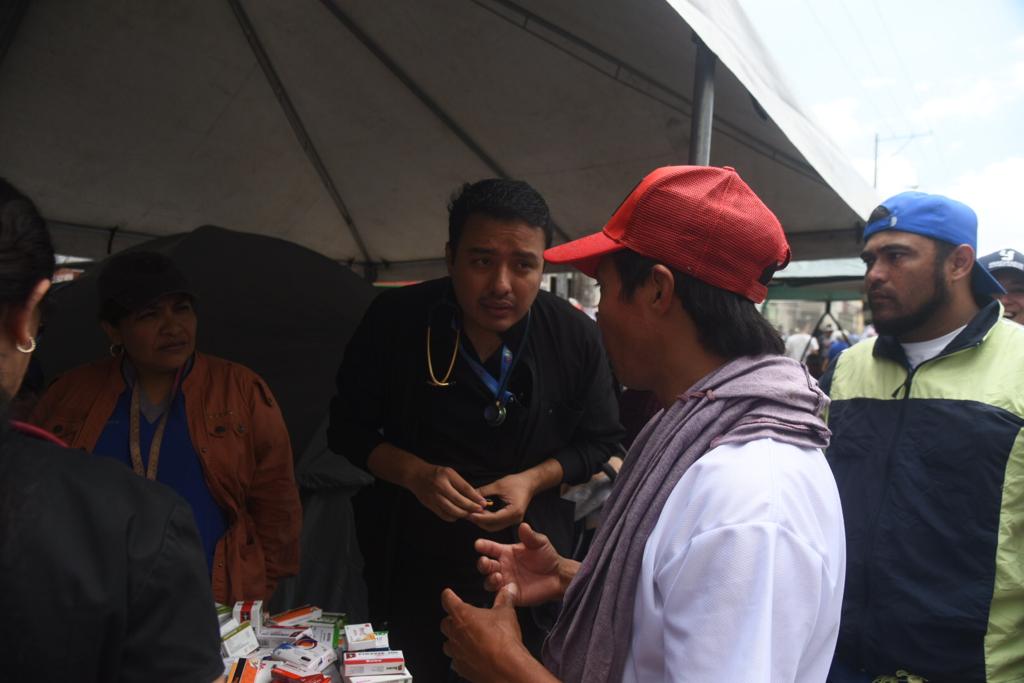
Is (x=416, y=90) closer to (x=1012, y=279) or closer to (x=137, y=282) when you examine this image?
(x=137, y=282)

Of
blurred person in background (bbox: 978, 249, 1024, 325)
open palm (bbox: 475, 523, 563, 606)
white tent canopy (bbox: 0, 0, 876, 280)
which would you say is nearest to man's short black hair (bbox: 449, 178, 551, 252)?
white tent canopy (bbox: 0, 0, 876, 280)

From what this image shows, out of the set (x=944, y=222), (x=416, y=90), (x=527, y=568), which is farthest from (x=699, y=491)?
(x=416, y=90)

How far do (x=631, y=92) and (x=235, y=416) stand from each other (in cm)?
210

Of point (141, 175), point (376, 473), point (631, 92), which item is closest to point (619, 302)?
point (376, 473)

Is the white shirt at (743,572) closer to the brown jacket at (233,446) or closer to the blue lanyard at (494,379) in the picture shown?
the blue lanyard at (494,379)

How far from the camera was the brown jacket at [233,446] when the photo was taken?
2.36m

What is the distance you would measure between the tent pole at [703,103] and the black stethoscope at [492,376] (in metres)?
0.78

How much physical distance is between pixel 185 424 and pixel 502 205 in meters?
1.47

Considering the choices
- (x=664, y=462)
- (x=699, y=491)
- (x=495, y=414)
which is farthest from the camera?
(x=495, y=414)

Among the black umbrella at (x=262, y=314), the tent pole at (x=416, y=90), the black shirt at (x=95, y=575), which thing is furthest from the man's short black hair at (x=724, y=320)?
the black umbrella at (x=262, y=314)

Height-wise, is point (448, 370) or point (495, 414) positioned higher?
point (448, 370)

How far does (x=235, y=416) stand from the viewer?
8.24 feet

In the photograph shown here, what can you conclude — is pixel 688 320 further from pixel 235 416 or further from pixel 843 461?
pixel 235 416

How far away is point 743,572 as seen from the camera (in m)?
0.84
